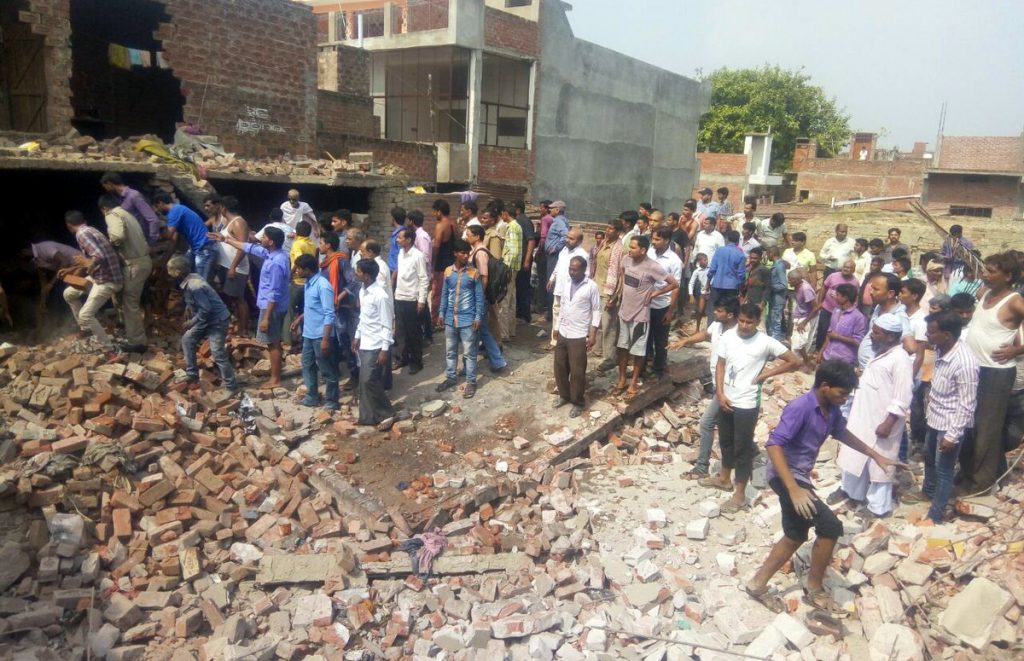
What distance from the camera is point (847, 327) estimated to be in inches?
281

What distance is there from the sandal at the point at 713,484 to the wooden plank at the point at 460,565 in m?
1.96

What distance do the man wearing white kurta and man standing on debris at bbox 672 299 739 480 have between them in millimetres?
1128

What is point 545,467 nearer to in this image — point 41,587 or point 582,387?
point 582,387

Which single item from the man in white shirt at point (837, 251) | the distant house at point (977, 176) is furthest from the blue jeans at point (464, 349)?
the distant house at point (977, 176)

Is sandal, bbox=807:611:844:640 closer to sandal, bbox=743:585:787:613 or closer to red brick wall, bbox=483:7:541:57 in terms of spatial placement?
sandal, bbox=743:585:787:613

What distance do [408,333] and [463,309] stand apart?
3.12 ft

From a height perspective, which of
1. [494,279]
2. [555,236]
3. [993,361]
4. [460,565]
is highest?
[555,236]

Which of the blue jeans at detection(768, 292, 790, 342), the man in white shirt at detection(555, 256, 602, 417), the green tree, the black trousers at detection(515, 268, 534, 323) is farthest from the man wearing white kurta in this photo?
the green tree

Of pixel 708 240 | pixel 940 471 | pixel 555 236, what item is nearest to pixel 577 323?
pixel 555 236

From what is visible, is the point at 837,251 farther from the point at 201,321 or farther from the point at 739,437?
the point at 201,321

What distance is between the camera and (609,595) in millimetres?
5395

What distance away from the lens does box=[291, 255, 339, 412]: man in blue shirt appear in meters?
7.28

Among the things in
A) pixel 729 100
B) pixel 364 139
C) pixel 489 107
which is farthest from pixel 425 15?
pixel 729 100

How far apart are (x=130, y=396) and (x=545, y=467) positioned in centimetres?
418
